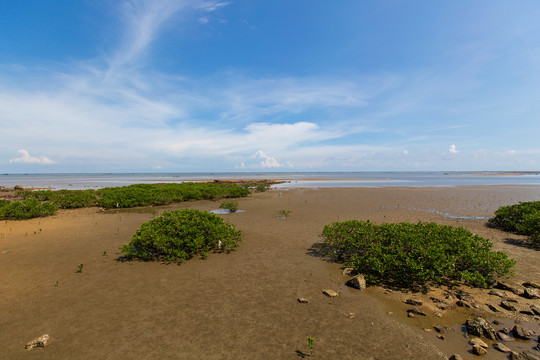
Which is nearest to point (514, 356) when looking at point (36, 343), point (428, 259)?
point (428, 259)

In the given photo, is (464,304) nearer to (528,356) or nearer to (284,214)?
(528,356)

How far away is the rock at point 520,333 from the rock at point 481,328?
1.14 ft

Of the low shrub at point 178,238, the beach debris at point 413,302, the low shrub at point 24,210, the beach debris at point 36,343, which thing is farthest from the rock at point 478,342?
A: the low shrub at point 24,210

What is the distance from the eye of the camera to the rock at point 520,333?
4.38 m

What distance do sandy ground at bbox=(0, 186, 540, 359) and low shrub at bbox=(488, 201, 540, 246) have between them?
93 centimetres

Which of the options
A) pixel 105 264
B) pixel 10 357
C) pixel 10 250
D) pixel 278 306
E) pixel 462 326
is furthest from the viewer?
pixel 10 250

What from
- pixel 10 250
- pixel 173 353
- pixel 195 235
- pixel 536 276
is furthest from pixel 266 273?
pixel 10 250

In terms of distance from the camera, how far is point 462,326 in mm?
4785

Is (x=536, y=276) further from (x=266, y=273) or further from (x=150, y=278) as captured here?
(x=150, y=278)

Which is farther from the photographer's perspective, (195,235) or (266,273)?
(195,235)

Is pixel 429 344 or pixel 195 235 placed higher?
pixel 195 235

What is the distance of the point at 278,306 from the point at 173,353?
2.23m

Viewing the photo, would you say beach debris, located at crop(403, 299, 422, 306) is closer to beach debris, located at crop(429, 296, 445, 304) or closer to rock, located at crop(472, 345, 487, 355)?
beach debris, located at crop(429, 296, 445, 304)

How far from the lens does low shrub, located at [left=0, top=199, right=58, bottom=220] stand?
14600 mm
